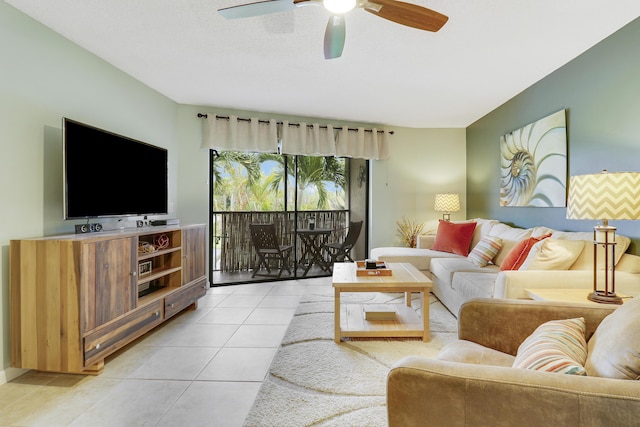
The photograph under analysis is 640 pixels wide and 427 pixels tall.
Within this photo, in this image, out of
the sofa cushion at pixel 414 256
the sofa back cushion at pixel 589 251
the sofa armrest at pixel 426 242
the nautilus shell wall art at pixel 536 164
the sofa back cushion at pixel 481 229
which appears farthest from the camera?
the sofa armrest at pixel 426 242

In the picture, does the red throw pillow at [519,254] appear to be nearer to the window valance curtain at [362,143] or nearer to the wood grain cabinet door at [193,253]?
the window valance curtain at [362,143]

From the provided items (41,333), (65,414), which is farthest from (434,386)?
(41,333)

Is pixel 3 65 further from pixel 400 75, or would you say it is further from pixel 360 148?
pixel 360 148

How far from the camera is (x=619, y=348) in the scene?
954mm

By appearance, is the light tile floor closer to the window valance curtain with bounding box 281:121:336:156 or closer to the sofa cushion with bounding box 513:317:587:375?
the sofa cushion with bounding box 513:317:587:375

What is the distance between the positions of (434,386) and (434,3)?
2235 millimetres

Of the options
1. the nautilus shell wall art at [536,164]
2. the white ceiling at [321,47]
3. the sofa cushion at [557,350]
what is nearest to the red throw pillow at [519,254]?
the nautilus shell wall art at [536,164]

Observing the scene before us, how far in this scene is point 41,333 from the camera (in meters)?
2.00

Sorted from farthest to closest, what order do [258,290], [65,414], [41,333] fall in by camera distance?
[258,290]
[41,333]
[65,414]

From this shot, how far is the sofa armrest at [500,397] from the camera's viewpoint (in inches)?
30.9

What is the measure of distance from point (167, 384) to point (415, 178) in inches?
172

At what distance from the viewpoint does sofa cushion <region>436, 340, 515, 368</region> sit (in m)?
1.34

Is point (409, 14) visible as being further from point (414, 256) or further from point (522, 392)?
point (414, 256)

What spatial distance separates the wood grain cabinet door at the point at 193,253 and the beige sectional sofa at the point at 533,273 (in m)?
2.60
